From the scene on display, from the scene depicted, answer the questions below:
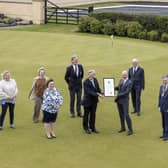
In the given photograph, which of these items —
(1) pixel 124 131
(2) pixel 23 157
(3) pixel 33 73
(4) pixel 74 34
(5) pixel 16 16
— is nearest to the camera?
(2) pixel 23 157

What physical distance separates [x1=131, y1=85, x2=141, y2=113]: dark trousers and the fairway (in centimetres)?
33

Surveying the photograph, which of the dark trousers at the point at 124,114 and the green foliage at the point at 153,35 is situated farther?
the green foliage at the point at 153,35

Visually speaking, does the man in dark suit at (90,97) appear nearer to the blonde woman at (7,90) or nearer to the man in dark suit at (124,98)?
the man in dark suit at (124,98)

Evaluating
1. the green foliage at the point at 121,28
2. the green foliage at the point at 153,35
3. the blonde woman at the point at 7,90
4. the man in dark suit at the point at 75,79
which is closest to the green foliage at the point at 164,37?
the green foliage at the point at 153,35

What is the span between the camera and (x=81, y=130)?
1532cm

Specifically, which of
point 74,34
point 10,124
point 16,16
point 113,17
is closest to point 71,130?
point 10,124

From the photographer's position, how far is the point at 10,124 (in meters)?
15.4

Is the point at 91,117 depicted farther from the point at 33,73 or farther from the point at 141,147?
the point at 33,73

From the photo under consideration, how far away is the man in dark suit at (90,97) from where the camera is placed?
14734 mm

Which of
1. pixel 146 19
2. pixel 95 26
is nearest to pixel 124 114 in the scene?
pixel 146 19

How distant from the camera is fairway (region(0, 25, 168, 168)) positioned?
42.6ft

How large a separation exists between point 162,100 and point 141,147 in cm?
137

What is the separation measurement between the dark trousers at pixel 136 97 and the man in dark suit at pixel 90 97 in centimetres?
228

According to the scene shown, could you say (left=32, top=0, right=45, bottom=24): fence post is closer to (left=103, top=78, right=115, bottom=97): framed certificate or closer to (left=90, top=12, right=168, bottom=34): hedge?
(left=90, top=12, right=168, bottom=34): hedge
